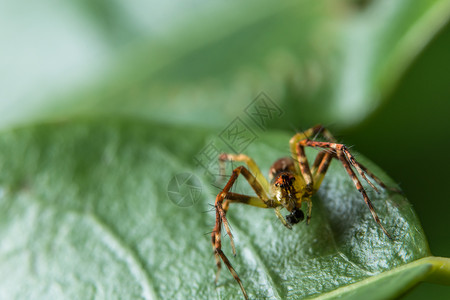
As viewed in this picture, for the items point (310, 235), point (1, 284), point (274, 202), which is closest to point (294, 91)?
point (274, 202)

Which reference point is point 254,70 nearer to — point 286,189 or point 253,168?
point 253,168

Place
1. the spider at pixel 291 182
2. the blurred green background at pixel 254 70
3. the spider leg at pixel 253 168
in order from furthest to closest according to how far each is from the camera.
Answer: the blurred green background at pixel 254 70 < the spider leg at pixel 253 168 < the spider at pixel 291 182

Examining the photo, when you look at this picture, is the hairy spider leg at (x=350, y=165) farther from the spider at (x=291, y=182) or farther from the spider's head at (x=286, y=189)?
the spider's head at (x=286, y=189)

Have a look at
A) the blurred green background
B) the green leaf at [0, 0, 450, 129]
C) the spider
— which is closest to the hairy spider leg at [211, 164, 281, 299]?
the spider

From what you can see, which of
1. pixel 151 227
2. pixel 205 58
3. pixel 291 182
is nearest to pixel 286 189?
pixel 291 182

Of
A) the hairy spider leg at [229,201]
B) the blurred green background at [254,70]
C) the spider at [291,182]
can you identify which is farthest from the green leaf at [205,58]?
the hairy spider leg at [229,201]

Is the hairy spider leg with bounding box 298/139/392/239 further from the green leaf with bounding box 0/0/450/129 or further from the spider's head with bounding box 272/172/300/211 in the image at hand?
the green leaf with bounding box 0/0/450/129
